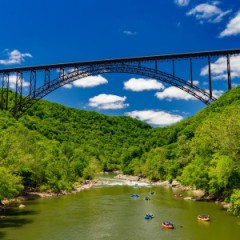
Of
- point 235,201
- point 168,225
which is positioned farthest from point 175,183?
point 235,201

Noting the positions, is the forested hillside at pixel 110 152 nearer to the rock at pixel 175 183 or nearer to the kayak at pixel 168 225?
the rock at pixel 175 183

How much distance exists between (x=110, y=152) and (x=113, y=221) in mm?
115611

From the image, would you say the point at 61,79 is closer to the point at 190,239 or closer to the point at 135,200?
the point at 135,200

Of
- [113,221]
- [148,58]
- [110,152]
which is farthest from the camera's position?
[110,152]

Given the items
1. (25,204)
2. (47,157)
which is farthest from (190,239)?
(47,157)

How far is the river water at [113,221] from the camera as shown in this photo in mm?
29766

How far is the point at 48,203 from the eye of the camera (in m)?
46.4

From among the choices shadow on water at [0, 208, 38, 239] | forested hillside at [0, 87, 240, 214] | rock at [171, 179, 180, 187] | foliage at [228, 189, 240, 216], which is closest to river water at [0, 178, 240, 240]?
shadow on water at [0, 208, 38, 239]

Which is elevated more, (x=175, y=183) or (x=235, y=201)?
(x=235, y=201)

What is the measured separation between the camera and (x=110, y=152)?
151 m

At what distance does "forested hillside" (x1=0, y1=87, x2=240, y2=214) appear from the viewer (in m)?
40.1

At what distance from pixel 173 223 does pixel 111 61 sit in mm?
36655

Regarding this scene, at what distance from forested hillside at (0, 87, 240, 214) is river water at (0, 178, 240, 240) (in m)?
2.69

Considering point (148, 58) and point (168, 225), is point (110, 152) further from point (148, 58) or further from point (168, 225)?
point (168, 225)
